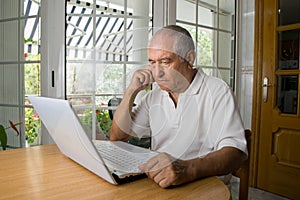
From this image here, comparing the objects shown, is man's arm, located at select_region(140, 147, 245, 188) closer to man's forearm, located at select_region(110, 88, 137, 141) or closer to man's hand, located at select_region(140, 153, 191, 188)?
man's hand, located at select_region(140, 153, 191, 188)

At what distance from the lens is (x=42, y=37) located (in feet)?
7.36

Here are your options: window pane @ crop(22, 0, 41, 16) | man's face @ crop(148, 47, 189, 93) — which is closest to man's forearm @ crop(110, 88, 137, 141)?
man's face @ crop(148, 47, 189, 93)

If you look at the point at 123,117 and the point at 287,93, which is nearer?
the point at 123,117

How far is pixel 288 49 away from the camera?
2684 mm

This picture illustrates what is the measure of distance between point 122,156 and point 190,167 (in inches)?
9.2

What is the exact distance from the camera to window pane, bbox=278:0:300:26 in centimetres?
263

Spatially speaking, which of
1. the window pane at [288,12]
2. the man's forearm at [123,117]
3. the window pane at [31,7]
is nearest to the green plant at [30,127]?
the window pane at [31,7]

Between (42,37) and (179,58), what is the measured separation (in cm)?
178

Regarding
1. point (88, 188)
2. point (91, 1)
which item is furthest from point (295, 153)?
point (88, 188)

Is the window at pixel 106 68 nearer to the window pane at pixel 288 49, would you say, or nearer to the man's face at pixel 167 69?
the man's face at pixel 167 69

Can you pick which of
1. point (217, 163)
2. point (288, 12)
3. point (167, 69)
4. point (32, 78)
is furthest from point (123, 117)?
point (288, 12)

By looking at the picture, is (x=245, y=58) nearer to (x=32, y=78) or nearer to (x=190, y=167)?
(x=32, y=78)

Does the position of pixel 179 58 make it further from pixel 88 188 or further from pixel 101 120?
pixel 88 188

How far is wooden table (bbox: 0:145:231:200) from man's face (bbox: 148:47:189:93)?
1.04 feet
